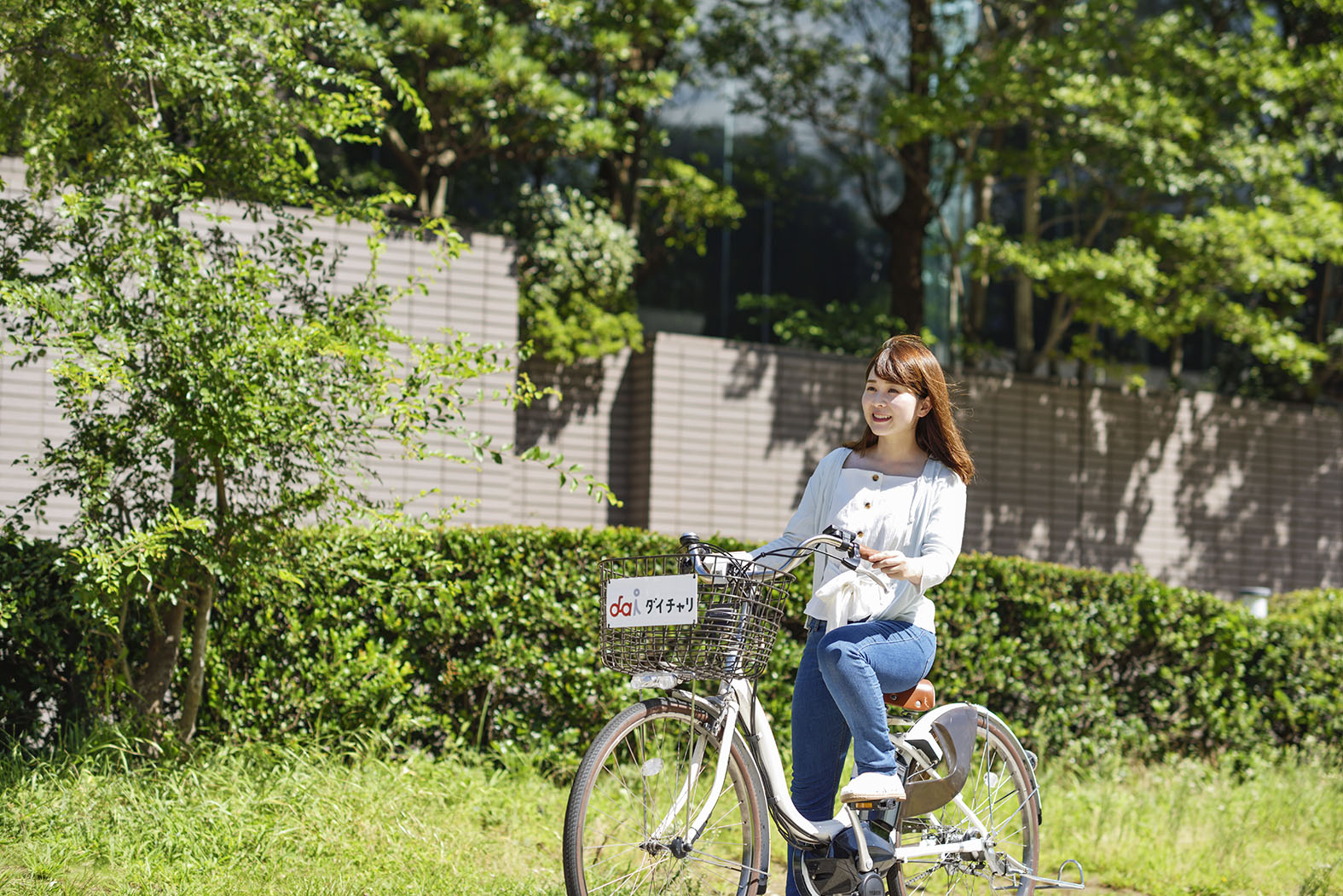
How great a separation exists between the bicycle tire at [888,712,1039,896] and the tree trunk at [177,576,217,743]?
9.54 ft

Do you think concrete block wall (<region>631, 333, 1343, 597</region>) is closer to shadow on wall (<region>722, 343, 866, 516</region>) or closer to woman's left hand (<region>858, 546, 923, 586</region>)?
shadow on wall (<region>722, 343, 866, 516</region>)

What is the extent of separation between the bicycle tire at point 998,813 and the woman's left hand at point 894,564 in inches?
35.0

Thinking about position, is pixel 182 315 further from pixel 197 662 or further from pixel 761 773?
pixel 761 773

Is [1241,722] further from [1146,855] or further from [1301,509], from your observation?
[1301,509]

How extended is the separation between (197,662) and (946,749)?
3.04m

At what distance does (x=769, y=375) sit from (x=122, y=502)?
259 inches

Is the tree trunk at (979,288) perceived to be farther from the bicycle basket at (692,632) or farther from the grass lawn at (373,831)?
the bicycle basket at (692,632)

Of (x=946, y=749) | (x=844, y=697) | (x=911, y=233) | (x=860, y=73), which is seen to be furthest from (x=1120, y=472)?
(x=844, y=697)

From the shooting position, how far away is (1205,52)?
10.3 m

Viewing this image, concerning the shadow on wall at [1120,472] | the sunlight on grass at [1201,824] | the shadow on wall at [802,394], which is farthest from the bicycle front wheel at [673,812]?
the shadow on wall at [1120,472]

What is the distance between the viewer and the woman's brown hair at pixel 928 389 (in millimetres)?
3783

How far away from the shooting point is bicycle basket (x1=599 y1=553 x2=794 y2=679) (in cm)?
331

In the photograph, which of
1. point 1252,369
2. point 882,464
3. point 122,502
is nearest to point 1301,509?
point 1252,369

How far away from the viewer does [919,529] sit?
12.3 feet
